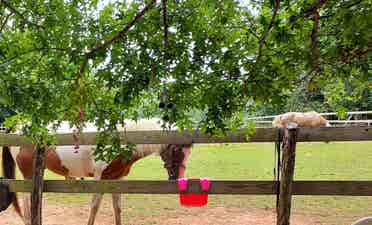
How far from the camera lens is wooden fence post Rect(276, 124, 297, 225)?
243cm

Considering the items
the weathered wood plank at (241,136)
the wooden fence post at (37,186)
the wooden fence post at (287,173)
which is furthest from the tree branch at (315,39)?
the wooden fence post at (37,186)

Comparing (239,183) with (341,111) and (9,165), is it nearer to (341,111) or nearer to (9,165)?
(341,111)

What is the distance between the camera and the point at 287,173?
245 cm

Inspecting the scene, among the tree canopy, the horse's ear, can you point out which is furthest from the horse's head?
the tree canopy

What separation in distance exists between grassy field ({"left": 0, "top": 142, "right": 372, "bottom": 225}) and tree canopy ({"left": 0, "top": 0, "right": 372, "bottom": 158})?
117 inches

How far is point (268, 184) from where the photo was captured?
2.58 metres

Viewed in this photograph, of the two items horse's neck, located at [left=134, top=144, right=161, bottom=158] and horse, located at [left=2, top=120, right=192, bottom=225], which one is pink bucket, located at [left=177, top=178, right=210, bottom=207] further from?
horse's neck, located at [left=134, top=144, right=161, bottom=158]

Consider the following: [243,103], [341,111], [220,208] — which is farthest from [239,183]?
[220,208]

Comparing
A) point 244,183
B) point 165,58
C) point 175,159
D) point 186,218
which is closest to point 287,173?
point 244,183

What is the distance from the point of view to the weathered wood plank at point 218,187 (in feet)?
8.22

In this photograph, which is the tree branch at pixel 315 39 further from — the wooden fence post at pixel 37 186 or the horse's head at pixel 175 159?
the horse's head at pixel 175 159

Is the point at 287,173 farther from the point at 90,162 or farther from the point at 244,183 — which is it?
the point at 90,162

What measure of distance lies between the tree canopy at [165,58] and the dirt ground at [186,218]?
2.80 metres

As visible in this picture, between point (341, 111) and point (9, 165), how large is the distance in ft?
10.6
